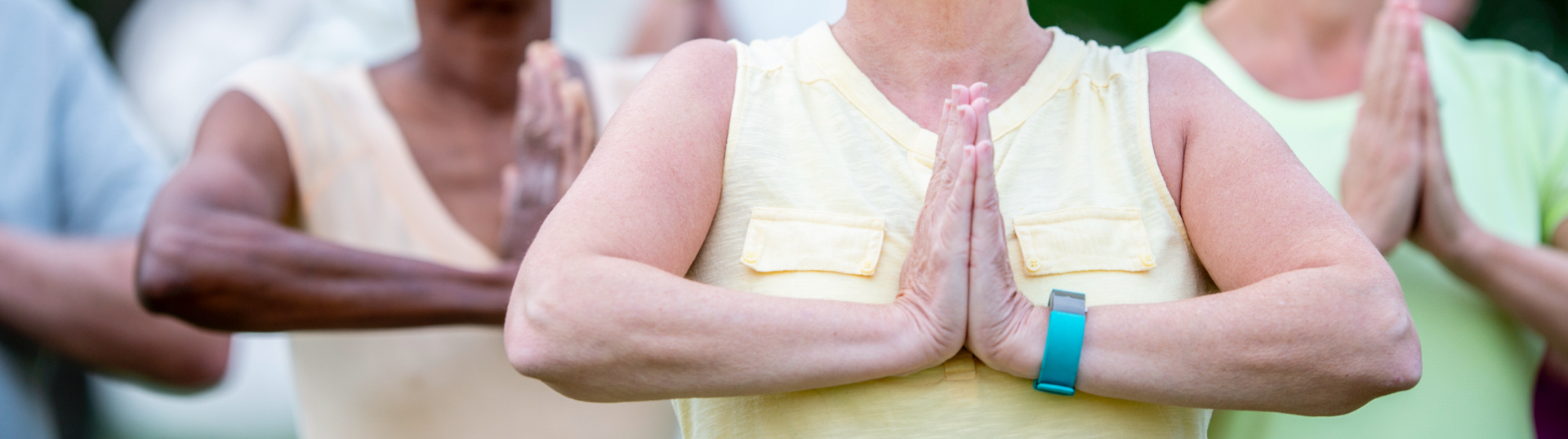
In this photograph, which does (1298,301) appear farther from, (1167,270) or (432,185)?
(432,185)

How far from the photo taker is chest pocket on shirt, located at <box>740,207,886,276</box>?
129 centimetres

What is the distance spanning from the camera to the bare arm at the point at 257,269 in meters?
2.07

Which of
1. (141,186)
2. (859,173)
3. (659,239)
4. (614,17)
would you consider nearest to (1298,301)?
(859,173)

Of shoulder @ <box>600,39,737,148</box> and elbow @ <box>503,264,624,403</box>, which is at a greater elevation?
shoulder @ <box>600,39,737,148</box>

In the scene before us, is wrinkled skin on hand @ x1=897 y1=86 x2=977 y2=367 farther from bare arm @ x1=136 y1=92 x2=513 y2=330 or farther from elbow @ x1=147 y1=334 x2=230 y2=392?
elbow @ x1=147 y1=334 x2=230 y2=392

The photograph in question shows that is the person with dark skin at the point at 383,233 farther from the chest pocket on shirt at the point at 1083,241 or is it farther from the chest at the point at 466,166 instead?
the chest pocket on shirt at the point at 1083,241

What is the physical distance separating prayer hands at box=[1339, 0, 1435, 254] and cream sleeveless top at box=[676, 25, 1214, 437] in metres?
0.77

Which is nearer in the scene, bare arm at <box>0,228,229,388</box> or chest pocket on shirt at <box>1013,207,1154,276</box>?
chest pocket on shirt at <box>1013,207,1154,276</box>

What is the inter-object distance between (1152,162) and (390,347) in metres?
1.64

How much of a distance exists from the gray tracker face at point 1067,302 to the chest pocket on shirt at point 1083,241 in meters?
0.07

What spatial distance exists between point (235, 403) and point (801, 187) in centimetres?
314

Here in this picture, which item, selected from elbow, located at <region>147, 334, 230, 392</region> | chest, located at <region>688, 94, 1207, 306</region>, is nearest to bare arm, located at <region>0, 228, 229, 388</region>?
elbow, located at <region>147, 334, 230, 392</region>

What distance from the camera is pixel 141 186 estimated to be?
259cm

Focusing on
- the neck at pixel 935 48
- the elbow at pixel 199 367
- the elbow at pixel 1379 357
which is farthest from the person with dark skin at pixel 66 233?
the elbow at pixel 1379 357
